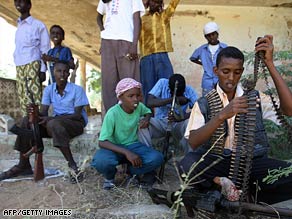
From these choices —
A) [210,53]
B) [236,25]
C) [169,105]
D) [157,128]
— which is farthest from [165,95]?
[236,25]

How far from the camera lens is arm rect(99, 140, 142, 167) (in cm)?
372

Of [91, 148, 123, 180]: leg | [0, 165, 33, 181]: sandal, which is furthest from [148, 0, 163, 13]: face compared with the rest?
[0, 165, 33, 181]: sandal

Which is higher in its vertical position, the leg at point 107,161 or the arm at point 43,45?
the arm at point 43,45

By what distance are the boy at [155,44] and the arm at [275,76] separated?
254 centimetres

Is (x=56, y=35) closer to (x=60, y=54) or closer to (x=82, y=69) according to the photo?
(x=60, y=54)

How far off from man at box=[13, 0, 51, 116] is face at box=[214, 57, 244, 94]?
3.06 m

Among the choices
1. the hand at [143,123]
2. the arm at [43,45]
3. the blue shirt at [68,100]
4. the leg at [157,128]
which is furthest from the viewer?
the arm at [43,45]

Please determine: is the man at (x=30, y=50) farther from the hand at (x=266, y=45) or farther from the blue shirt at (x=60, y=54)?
the hand at (x=266, y=45)

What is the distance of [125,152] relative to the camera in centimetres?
376

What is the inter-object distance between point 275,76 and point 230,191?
2.57 ft

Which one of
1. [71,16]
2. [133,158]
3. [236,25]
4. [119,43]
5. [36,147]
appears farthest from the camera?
[71,16]

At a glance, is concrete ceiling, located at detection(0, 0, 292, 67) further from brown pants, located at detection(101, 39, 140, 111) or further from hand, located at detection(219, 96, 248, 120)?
hand, located at detection(219, 96, 248, 120)

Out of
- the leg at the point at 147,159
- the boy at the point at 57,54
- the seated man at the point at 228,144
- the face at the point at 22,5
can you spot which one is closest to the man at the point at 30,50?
the face at the point at 22,5

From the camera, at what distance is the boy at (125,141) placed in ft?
12.4
